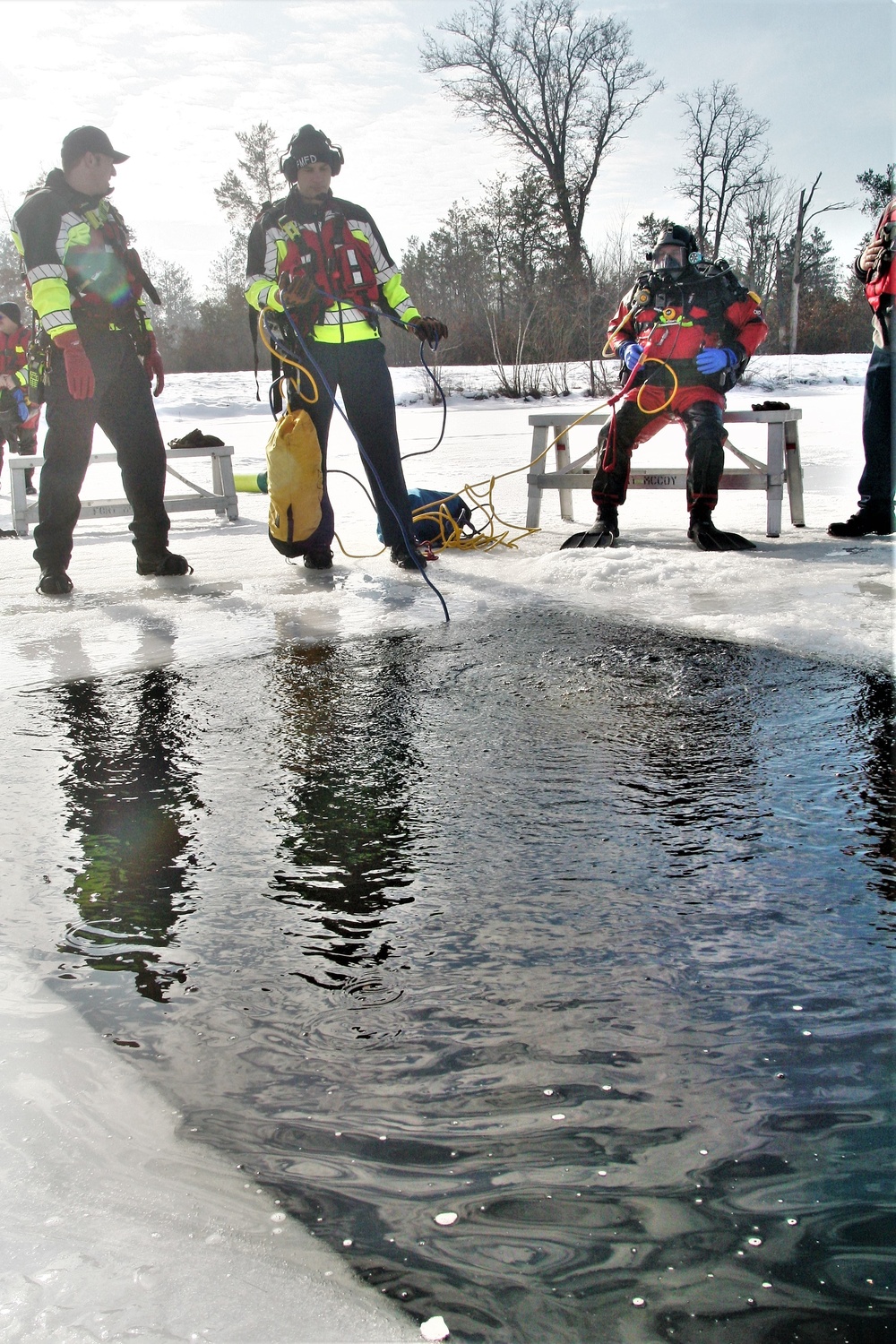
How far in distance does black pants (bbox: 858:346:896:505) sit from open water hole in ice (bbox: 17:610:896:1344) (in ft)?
9.25

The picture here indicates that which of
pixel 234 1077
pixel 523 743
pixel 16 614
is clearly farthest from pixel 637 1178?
pixel 16 614

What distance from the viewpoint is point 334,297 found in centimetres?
460

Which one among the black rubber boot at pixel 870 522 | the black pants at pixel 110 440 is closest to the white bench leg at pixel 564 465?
the black rubber boot at pixel 870 522

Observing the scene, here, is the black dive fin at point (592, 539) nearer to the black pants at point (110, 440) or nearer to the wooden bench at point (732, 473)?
the wooden bench at point (732, 473)

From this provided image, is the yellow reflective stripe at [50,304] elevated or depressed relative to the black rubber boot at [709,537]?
elevated

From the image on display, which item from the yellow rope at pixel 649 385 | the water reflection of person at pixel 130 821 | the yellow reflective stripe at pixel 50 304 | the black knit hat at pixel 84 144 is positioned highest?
the black knit hat at pixel 84 144

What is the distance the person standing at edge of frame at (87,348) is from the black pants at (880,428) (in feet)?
11.3

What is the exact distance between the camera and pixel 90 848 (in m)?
A: 1.93

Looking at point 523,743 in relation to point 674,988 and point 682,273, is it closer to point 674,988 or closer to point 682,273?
point 674,988

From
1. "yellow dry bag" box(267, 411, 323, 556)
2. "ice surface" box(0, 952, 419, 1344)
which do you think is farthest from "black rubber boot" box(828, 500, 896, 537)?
"ice surface" box(0, 952, 419, 1344)

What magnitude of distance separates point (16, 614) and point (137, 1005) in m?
3.12

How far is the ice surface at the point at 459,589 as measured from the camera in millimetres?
3453

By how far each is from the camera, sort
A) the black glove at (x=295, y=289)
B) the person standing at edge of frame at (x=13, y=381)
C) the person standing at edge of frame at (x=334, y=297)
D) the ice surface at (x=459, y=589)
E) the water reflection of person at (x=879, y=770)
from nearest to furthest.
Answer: the water reflection of person at (x=879, y=770)
the ice surface at (x=459, y=589)
the black glove at (x=295, y=289)
the person standing at edge of frame at (x=334, y=297)
the person standing at edge of frame at (x=13, y=381)

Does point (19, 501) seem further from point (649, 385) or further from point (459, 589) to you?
point (649, 385)
